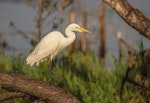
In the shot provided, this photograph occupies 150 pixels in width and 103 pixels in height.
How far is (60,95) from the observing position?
17.1ft

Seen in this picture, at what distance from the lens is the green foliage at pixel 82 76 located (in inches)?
279

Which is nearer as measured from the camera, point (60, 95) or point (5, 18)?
point (60, 95)

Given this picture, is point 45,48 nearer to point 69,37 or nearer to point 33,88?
point 69,37

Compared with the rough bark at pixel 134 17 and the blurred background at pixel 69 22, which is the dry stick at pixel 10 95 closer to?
the rough bark at pixel 134 17

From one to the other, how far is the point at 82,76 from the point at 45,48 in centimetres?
143

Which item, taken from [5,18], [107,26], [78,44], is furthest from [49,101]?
[5,18]

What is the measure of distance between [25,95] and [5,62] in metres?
3.00

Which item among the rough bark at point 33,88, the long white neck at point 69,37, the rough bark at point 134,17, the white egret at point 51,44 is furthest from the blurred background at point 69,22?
the rough bark at point 134,17

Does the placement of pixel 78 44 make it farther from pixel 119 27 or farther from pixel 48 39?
pixel 48 39

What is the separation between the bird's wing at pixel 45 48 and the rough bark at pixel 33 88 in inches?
55.6

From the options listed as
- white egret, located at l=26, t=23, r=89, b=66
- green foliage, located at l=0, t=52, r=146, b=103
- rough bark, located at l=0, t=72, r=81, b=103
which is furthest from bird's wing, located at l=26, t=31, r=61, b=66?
rough bark, located at l=0, t=72, r=81, b=103

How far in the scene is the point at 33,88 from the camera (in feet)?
16.9

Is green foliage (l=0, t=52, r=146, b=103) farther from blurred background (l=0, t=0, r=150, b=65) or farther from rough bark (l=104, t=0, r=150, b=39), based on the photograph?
blurred background (l=0, t=0, r=150, b=65)

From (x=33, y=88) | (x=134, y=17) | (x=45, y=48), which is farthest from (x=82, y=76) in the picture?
(x=134, y=17)
